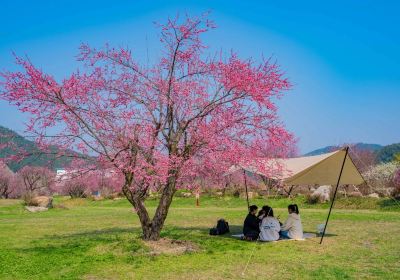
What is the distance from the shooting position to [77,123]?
44.1 ft

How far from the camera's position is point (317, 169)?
56.7ft

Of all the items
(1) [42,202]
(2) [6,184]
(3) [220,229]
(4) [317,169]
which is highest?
(2) [6,184]

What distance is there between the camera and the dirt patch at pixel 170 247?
13.1 metres

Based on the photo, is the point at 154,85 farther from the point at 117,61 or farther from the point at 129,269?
the point at 129,269

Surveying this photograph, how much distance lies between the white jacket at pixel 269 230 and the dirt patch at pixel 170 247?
7.86 ft

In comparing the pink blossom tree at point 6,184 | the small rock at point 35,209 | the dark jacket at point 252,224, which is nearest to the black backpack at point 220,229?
the dark jacket at point 252,224

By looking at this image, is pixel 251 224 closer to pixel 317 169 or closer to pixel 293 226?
pixel 293 226

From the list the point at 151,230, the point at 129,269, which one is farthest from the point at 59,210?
the point at 129,269

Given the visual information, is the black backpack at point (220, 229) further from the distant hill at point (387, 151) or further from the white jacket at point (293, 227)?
the distant hill at point (387, 151)

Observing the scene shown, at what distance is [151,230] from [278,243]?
13.3ft

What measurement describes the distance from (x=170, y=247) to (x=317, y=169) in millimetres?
6734

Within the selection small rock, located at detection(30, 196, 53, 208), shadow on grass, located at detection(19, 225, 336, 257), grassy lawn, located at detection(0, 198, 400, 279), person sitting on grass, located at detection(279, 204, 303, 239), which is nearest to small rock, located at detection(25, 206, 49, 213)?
small rock, located at detection(30, 196, 53, 208)

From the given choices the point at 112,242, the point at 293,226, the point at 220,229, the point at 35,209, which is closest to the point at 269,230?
the point at 293,226

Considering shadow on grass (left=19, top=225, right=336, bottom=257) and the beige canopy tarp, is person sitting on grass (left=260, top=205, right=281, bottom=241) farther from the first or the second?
the beige canopy tarp
